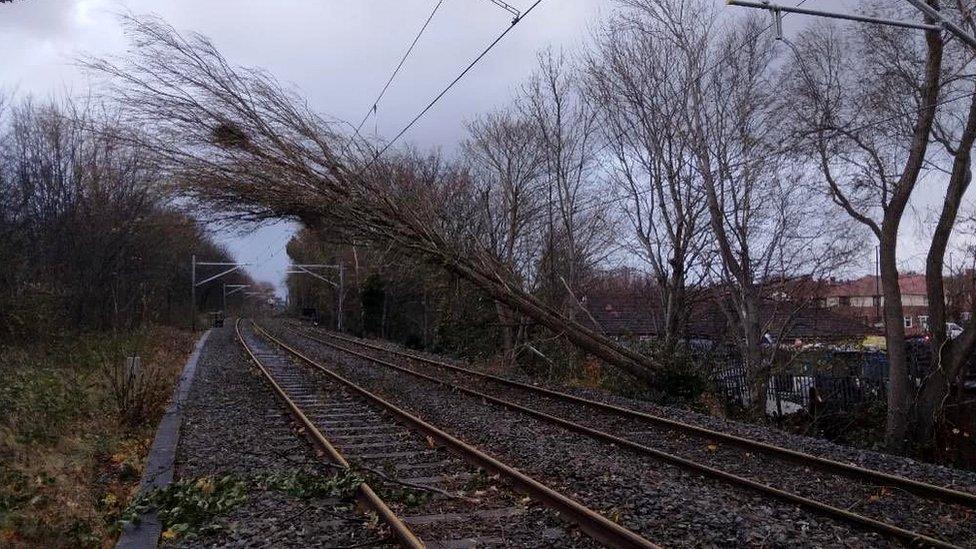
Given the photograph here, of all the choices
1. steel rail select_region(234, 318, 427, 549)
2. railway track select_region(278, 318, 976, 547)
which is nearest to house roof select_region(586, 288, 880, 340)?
railway track select_region(278, 318, 976, 547)

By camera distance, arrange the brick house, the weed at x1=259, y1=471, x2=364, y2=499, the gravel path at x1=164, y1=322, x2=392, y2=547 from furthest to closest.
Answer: the brick house, the weed at x1=259, y1=471, x2=364, y2=499, the gravel path at x1=164, y1=322, x2=392, y2=547

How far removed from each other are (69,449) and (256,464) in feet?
10.4

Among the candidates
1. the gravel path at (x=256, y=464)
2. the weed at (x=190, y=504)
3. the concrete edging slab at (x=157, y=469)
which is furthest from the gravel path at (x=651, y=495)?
the concrete edging slab at (x=157, y=469)

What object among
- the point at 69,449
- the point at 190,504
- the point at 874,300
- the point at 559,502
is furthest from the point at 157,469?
the point at 874,300

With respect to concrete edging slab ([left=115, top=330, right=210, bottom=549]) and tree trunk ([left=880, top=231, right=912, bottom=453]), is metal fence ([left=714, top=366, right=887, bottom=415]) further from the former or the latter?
concrete edging slab ([left=115, top=330, right=210, bottom=549])

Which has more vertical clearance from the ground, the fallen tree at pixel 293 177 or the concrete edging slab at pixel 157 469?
the fallen tree at pixel 293 177

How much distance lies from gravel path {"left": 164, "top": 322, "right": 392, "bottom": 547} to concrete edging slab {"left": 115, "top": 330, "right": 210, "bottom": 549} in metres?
0.15

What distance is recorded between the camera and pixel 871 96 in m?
18.0

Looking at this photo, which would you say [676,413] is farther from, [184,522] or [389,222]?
[184,522]

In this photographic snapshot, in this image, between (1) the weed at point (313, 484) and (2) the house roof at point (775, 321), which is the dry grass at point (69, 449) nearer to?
(1) the weed at point (313, 484)

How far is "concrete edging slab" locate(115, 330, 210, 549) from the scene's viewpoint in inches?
256

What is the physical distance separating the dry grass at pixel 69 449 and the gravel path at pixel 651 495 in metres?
4.24

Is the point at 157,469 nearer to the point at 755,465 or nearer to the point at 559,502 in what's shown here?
the point at 559,502

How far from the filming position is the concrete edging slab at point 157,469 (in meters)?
6.51
